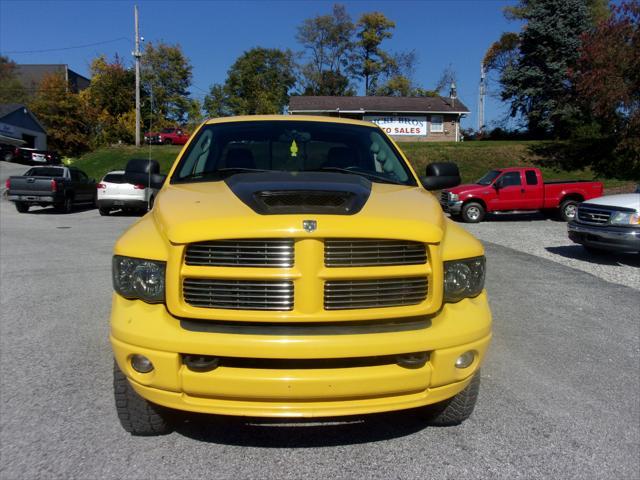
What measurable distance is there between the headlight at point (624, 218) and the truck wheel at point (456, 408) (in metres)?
7.33

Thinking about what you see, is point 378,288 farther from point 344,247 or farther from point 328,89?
point 328,89

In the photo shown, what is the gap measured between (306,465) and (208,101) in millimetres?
57103

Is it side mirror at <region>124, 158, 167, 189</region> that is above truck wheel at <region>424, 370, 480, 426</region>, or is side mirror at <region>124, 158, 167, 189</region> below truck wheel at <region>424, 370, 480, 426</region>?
above

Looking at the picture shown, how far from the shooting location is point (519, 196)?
17.4 metres

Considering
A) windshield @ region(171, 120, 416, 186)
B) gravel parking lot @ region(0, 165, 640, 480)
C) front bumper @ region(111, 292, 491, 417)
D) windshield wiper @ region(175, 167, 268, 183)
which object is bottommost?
gravel parking lot @ region(0, 165, 640, 480)

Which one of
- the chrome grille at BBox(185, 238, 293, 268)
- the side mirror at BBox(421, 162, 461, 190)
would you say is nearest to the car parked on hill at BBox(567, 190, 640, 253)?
the side mirror at BBox(421, 162, 461, 190)

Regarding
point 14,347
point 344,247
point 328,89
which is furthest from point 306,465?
point 328,89

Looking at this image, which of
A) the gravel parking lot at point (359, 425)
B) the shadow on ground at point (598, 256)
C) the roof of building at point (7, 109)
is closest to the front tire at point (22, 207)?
the gravel parking lot at point (359, 425)

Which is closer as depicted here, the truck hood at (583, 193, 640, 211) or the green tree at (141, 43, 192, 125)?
the truck hood at (583, 193, 640, 211)

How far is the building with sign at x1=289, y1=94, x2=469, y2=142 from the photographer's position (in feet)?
144

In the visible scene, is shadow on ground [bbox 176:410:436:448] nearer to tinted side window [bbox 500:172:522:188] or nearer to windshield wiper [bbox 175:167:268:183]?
windshield wiper [bbox 175:167:268:183]

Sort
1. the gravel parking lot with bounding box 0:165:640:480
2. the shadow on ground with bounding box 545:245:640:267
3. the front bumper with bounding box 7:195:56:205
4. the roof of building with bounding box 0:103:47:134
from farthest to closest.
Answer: the roof of building with bounding box 0:103:47:134
the front bumper with bounding box 7:195:56:205
the shadow on ground with bounding box 545:245:640:267
the gravel parking lot with bounding box 0:165:640:480

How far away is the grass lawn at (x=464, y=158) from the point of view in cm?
2762

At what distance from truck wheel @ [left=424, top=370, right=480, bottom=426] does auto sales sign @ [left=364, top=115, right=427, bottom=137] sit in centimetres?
4127
